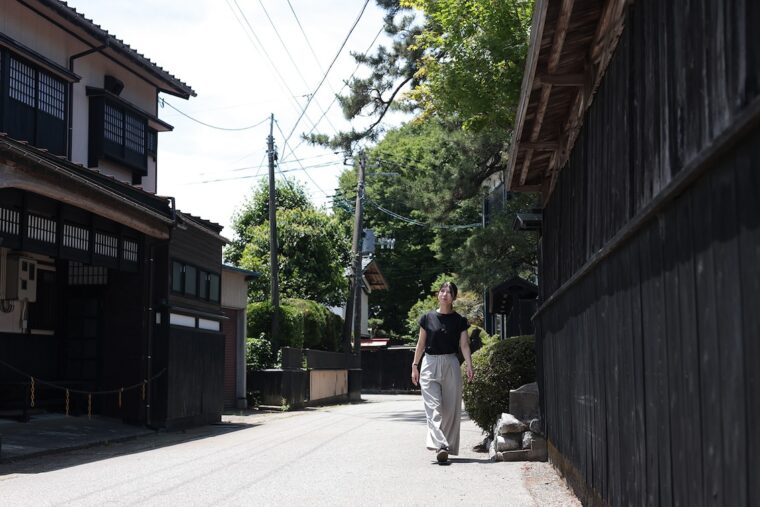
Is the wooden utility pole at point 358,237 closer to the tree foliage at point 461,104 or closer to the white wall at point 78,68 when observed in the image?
the tree foliage at point 461,104

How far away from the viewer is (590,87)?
7504mm

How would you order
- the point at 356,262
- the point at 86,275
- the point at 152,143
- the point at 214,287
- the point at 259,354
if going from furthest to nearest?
the point at 356,262, the point at 259,354, the point at 152,143, the point at 214,287, the point at 86,275

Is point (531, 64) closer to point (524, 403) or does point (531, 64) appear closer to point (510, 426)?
point (510, 426)

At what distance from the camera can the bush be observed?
12.7 m

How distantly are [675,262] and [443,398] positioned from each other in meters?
7.38

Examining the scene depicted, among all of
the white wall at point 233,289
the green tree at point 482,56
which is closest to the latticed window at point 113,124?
the white wall at point 233,289

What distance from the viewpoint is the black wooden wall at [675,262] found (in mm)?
3010

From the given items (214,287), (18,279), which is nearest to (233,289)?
(214,287)

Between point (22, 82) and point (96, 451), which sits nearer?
point (96, 451)

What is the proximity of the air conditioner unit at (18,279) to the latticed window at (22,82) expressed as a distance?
2.92 metres

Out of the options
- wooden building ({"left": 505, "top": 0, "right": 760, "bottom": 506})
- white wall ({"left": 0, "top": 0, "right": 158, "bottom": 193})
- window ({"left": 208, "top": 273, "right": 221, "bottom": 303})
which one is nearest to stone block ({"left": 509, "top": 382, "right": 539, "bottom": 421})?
wooden building ({"left": 505, "top": 0, "right": 760, "bottom": 506})

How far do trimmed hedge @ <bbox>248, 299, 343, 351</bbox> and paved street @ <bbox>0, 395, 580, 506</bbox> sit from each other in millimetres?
13816

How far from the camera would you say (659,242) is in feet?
14.3

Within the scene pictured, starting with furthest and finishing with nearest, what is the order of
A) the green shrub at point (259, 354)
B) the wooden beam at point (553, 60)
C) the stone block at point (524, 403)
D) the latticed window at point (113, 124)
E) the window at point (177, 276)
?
the green shrub at point (259, 354) → the latticed window at point (113, 124) → the window at point (177, 276) → the stone block at point (524, 403) → the wooden beam at point (553, 60)
